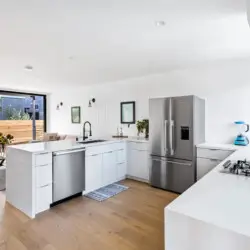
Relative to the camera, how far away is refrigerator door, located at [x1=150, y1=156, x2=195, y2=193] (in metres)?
3.50

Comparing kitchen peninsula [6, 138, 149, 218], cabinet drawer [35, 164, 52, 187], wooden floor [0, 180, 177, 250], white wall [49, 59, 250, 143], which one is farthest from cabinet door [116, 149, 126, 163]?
cabinet drawer [35, 164, 52, 187]

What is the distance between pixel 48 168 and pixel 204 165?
2570 mm

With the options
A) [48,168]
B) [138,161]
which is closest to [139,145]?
[138,161]

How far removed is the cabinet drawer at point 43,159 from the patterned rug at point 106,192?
3.43 feet

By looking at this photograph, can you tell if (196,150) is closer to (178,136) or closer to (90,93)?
(178,136)

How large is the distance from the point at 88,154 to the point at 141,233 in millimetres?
1677

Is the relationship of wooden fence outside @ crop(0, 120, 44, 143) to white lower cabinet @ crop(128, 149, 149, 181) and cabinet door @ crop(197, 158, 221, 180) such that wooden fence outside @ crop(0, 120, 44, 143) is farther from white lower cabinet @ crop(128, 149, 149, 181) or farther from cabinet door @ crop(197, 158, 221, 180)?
cabinet door @ crop(197, 158, 221, 180)

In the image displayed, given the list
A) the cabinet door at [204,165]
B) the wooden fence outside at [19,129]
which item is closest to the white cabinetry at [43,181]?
the cabinet door at [204,165]

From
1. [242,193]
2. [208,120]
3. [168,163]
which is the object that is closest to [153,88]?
[208,120]

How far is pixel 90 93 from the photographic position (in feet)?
20.4

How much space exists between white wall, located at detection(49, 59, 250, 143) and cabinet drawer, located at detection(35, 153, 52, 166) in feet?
8.54

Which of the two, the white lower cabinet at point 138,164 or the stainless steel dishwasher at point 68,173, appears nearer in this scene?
the stainless steel dishwasher at point 68,173

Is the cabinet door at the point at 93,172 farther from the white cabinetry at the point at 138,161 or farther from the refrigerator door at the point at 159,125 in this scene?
the refrigerator door at the point at 159,125

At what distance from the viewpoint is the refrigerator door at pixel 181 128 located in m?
3.47
